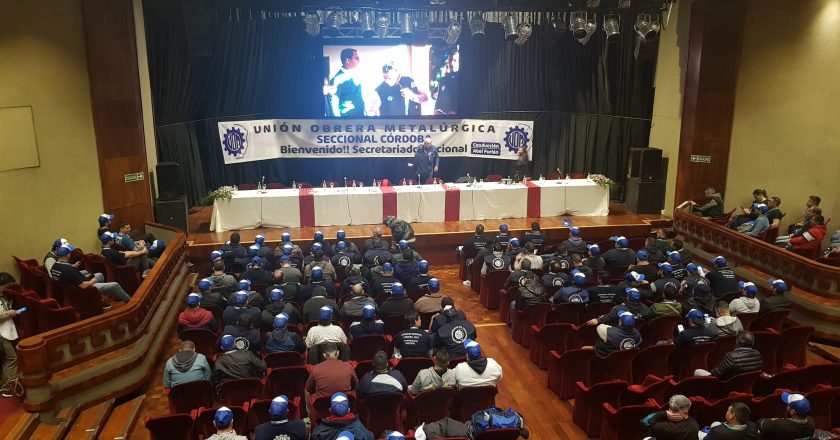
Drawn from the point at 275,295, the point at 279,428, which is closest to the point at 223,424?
the point at 279,428

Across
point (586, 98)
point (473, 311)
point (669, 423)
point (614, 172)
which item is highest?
point (586, 98)

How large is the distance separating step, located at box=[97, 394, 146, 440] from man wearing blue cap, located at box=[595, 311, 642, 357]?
554 centimetres

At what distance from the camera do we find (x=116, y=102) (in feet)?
41.0

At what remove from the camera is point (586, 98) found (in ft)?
59.2

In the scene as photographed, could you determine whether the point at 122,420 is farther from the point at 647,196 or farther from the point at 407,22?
the point at 647,196

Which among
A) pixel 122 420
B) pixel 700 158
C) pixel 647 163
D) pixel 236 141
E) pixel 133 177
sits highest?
pixel 236 141

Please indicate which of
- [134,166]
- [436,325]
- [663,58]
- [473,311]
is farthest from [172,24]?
[663,58]

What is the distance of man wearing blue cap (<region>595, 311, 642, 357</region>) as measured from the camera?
756 centimetres

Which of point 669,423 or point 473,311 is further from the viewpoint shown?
point 473,311

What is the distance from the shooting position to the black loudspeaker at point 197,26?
12.0 metres

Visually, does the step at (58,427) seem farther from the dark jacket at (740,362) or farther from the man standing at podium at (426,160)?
the man standing at podium at (426,160)

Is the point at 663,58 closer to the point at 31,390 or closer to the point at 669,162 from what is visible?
the point at 669,162

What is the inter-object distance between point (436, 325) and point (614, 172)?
10.9 m

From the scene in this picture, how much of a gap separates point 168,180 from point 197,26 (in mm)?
3375
